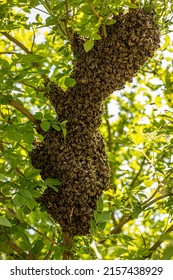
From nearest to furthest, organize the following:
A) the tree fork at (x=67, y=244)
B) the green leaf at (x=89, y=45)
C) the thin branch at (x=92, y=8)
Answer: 1. the thin branch at (x=92, y=8)
2. the green leaf at (x=89, y=45)
3. the tree fork at (x=67, y=244)

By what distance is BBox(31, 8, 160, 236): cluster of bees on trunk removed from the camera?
2279 mm

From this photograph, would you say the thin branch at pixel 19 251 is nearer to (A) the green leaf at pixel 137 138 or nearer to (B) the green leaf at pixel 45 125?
(B) the green leaf at pixel 45 125

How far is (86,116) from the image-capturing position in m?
2.38

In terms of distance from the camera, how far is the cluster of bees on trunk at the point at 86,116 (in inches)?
89.7

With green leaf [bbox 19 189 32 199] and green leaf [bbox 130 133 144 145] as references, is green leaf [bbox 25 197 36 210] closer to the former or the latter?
green leaf [bbox 19 189 32 199]

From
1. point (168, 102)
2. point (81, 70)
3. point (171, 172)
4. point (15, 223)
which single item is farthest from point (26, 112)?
point (168, 102)

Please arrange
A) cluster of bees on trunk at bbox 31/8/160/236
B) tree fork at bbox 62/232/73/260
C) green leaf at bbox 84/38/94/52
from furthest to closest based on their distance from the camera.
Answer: tree fork at bbox 62/232/73/260
cluster of bees on trunk at bbox 31/8/160/236
green leaf at bbox 84/38/94/52

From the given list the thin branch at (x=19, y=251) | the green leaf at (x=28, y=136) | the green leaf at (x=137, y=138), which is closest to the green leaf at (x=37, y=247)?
the thin branch at (x=19, y=251)

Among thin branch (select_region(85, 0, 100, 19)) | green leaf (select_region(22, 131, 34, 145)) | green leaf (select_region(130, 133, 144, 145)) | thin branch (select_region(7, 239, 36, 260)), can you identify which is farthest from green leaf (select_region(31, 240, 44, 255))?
thin branch (select_region(85, 0, 100, 19))

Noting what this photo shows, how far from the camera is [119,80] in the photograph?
7.62ft

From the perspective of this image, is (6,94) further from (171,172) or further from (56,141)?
(171,172)

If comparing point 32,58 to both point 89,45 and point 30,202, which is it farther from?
point 30,202

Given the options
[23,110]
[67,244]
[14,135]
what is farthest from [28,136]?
[67,244]

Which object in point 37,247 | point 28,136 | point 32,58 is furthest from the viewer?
point 37,247
